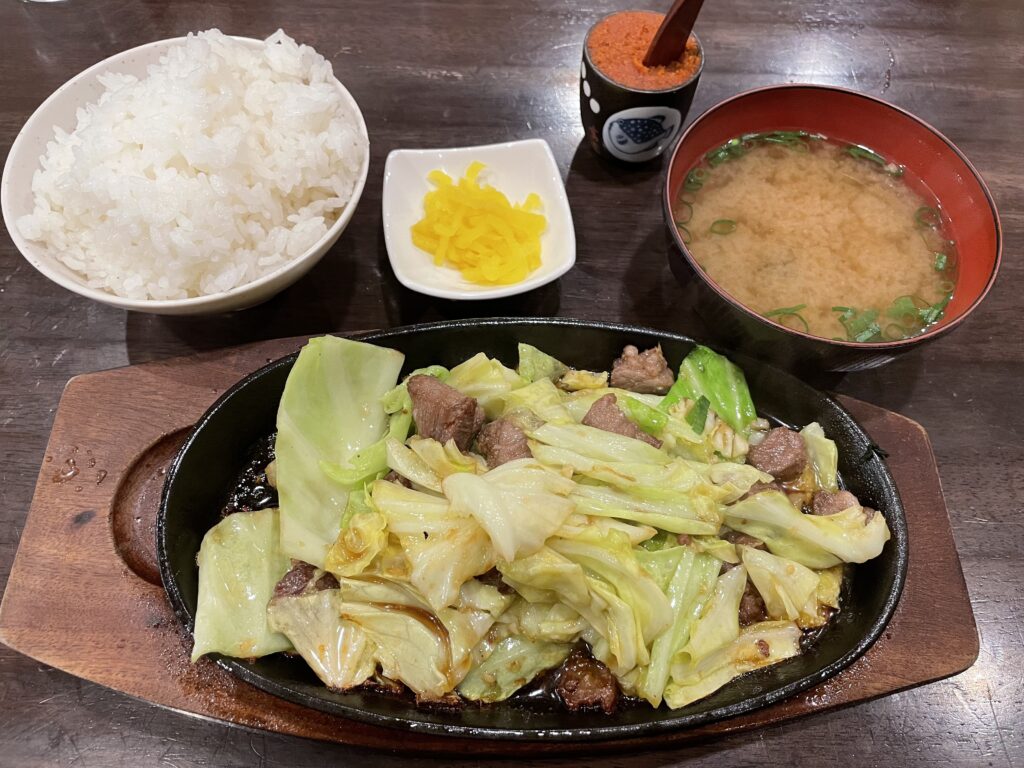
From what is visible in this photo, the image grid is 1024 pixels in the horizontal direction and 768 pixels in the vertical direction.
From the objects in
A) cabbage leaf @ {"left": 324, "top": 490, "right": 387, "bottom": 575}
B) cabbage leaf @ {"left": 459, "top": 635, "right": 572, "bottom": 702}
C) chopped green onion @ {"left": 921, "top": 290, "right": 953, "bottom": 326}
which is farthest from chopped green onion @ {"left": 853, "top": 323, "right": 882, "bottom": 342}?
cabbage leaf @ {"left": 324, "top": 490, "right": 387, "bottom": 575}

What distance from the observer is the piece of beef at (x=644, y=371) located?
2.00m

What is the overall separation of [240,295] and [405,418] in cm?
62

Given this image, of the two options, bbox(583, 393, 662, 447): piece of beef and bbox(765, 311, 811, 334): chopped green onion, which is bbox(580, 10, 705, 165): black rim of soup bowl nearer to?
bbox(765, 311, 811, 334): chopped green onion

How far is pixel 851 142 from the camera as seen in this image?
2359mm

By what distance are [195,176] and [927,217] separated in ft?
7.78

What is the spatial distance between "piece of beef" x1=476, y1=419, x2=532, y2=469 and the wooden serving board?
0.71 meters

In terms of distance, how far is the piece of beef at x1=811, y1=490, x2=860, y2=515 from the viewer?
1.85 m

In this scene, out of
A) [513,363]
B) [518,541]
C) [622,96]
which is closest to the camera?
[518,541]

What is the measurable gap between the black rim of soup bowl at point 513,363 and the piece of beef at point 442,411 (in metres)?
0.21

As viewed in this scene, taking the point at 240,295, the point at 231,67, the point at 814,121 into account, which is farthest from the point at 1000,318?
the point at 231,67

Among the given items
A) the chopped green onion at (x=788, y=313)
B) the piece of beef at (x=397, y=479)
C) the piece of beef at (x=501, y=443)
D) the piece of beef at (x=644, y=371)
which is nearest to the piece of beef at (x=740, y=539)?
the piece of beef at (x=644, y=371)

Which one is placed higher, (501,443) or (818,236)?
(818,236)

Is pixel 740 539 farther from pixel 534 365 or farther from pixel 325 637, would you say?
pixel 325 637

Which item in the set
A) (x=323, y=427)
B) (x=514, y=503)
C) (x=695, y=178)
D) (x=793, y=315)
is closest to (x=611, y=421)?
(x=514, y=503)
